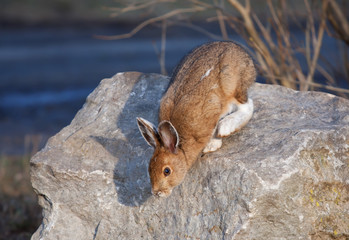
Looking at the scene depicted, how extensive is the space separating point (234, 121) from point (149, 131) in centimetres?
92

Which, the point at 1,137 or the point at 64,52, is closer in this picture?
the point at 1,137

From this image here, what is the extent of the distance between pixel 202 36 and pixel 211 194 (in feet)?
67.6

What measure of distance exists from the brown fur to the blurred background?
116 centimetres

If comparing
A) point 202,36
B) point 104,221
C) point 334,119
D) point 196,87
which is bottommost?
point 202,36

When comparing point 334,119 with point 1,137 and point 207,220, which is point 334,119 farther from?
point 1,137

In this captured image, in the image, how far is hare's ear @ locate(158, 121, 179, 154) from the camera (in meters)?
4.93

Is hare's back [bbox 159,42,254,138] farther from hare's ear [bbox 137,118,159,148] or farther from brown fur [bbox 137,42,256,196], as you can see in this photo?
hare's ear [bbox 137,118,159,148]

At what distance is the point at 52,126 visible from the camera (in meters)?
13.5

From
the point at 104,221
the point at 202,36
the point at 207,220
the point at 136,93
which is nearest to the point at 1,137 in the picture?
the point at 136,93

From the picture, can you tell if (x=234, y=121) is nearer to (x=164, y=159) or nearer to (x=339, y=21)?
(x=164, y=159)

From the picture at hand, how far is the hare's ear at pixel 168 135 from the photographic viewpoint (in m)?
4.93

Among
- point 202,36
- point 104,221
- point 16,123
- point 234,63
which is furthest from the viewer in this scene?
point 202,36

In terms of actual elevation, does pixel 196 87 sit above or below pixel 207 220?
above

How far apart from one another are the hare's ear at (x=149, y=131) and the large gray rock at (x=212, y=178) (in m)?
0.42
